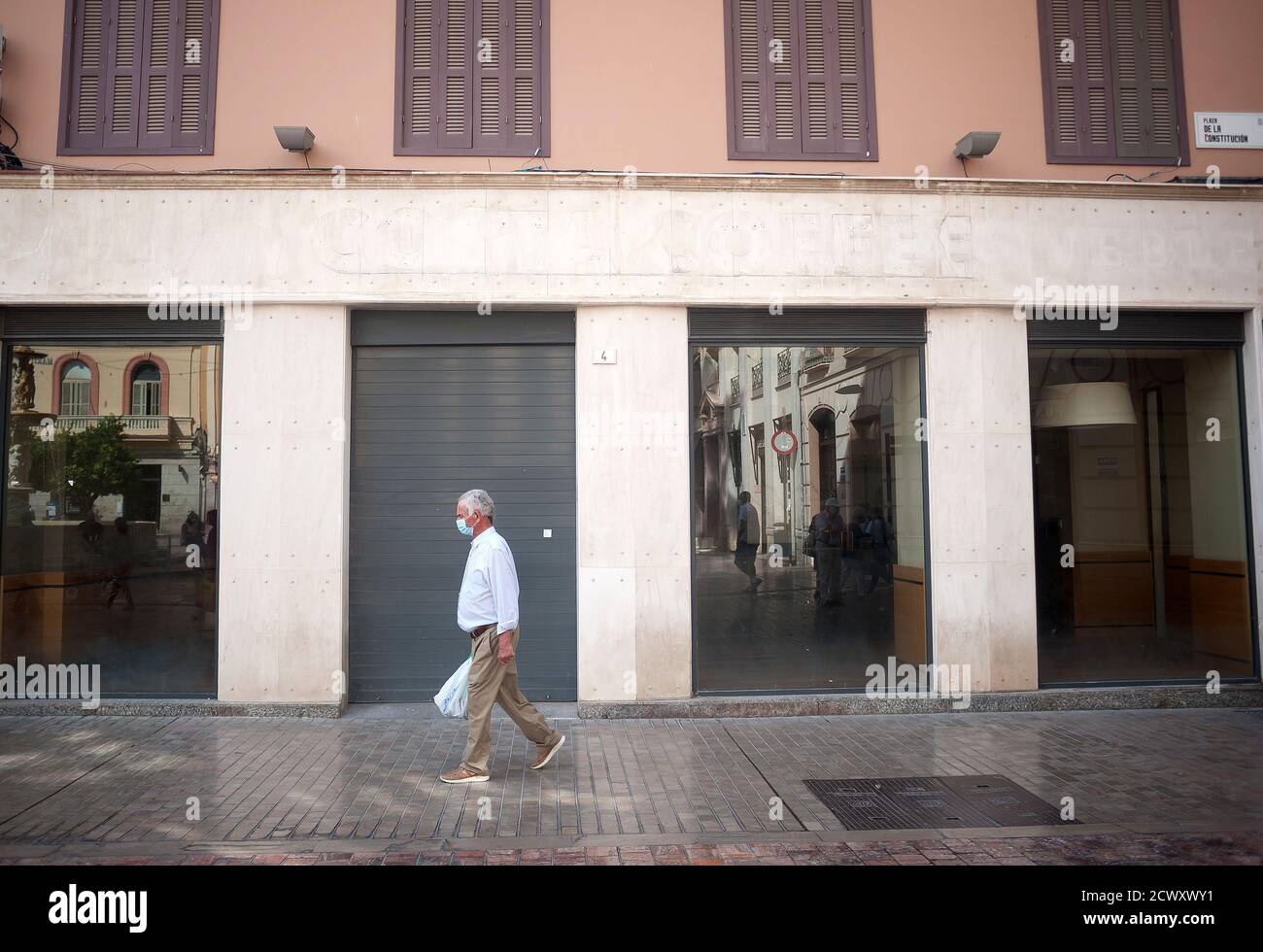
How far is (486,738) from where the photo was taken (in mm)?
6262

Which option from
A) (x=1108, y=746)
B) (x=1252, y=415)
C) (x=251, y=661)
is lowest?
(x=1108, y=746)

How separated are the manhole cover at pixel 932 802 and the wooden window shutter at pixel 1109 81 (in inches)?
256

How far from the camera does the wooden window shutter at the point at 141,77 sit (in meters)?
8.62

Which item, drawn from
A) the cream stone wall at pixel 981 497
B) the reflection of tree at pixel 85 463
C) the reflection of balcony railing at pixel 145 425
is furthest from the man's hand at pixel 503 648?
the reflection of tree at pixel 85 463

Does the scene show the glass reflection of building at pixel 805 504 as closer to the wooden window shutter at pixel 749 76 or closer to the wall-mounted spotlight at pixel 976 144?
→ the wall-mounted spotlight at pixel 976 144

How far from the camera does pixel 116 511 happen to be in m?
8.48

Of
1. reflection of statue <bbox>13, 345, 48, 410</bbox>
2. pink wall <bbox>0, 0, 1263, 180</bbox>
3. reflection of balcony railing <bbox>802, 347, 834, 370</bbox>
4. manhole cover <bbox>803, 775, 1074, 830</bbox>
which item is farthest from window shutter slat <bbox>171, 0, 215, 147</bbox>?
manhole cover <bbox>803, 775, 1074, 830</bbox>

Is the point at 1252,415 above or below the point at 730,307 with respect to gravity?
below

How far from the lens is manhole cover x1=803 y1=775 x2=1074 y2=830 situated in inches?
214

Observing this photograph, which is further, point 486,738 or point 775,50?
point 775,50

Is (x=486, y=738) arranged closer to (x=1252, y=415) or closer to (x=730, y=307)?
(x=730, y=307)

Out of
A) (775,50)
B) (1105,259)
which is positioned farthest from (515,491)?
(1105,259)

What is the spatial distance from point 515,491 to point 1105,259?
646cm

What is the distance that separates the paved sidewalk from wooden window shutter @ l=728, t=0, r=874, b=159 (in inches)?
229
